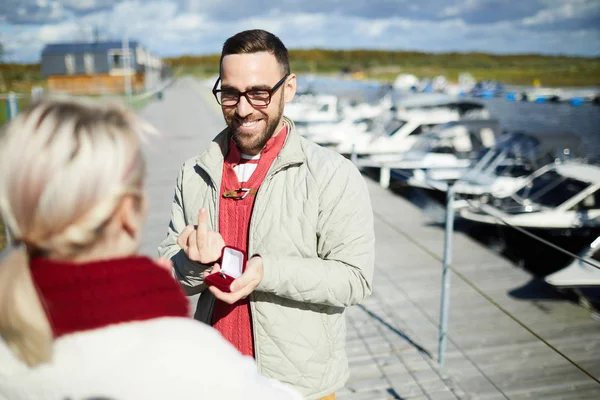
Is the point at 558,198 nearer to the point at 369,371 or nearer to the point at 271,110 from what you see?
the point at 369,371

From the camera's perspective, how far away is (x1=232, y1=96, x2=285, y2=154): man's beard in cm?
196

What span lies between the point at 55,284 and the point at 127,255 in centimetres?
14

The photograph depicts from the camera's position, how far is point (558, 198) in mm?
9289

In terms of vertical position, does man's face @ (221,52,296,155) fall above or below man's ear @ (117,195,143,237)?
above

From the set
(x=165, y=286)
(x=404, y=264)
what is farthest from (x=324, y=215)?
(x=404, y=264)

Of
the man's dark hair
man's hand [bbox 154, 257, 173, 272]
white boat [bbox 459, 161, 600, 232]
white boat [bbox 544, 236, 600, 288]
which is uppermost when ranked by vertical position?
the man's dark hair

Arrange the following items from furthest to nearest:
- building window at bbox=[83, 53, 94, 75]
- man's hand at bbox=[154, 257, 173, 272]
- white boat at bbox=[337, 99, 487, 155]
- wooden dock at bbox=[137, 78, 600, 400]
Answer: building window at bbox=[83, 53, 94, 75] → white boat at bbox=[337, 99, 487, 155] → wooden dock at bbox=[137, 78, 600, 400] → man's hand at bbox=[154, 257, 173, 272]

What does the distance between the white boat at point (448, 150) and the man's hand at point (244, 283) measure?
11763mm

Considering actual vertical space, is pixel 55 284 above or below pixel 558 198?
above

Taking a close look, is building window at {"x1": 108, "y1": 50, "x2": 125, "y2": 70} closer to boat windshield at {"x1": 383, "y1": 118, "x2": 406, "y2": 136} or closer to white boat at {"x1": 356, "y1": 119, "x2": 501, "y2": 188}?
boat windshield at {"x1": 383, "y1": 118, "x2": 406, "y2": 136}

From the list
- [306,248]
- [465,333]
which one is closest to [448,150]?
[465,333]

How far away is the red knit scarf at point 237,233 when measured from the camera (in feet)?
6.16

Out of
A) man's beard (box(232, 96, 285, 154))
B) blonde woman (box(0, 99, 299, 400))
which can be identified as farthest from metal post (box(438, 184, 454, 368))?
blonde woman (box(0, 99, 299, 400))

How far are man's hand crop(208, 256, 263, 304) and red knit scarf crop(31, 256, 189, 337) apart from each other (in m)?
0.58
